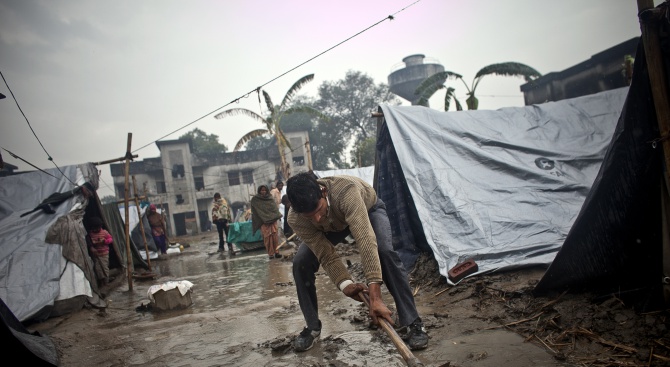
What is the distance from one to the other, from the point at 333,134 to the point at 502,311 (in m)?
33.2

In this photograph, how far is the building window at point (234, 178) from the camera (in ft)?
99.3

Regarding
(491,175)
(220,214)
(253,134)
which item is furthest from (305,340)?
(253,134)

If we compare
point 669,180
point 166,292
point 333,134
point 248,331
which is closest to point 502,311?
point 669,180

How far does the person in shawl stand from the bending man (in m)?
5.54

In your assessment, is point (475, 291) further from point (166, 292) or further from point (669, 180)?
point (166, 292)

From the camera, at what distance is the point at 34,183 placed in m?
5.93

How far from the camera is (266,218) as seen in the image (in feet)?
26.7

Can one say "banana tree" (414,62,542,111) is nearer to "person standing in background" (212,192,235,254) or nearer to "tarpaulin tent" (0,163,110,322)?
"person standing in background" (212,192,235,254)

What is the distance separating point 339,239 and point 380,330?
2.41 feet

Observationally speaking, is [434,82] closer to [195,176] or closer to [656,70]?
[656,70]

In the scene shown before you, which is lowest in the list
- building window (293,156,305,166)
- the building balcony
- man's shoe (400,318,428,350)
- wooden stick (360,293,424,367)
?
man's shoe (400,318,428,350)

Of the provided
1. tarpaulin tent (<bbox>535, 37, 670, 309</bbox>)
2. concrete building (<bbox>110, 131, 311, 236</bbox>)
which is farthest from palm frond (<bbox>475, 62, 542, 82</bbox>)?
concrete building (<bbox>110, 131, 311, 236</bbox>)

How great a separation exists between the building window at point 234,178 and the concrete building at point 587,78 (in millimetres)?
21730

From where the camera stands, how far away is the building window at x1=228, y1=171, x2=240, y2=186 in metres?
30.3
